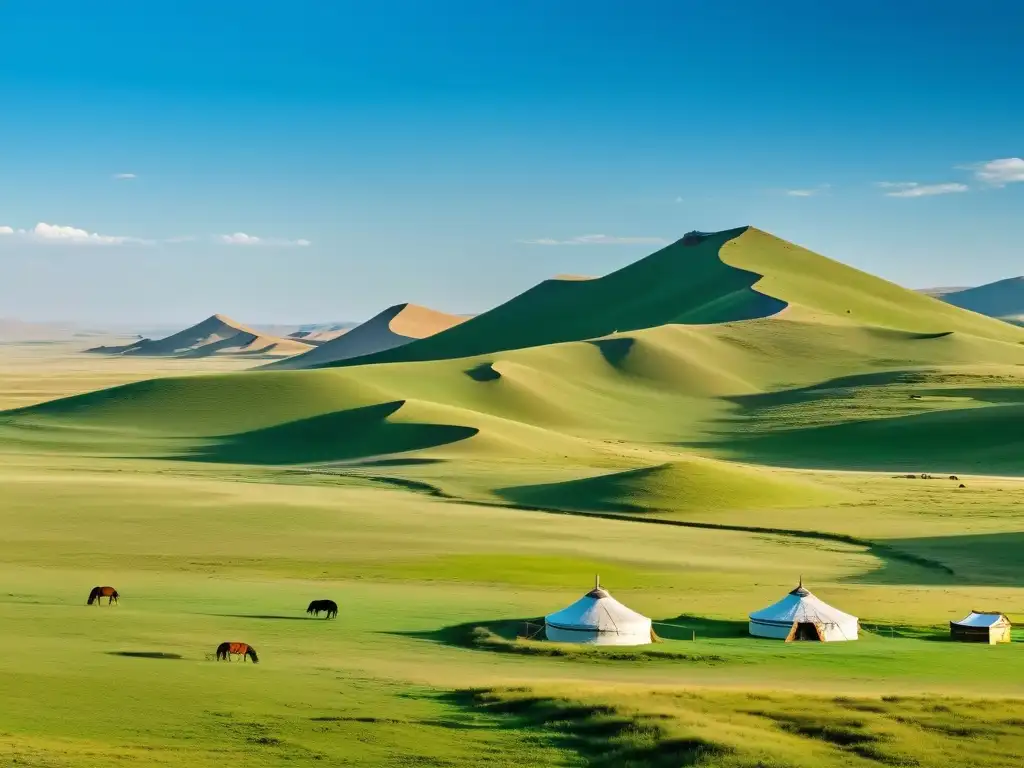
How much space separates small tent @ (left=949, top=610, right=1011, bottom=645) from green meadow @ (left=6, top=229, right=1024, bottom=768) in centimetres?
107

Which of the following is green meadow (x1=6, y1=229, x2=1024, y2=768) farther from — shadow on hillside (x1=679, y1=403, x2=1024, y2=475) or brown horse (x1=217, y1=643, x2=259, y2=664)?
brown horse (x1=217, y1=643, x2=259, y2=664)

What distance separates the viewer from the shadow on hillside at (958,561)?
185ft

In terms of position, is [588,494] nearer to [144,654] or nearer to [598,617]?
[598,617]

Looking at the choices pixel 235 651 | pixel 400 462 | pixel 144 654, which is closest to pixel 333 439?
pixel 400 462

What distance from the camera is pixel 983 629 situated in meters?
42.1

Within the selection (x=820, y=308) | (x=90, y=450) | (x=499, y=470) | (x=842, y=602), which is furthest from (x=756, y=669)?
(x=820, y=308)

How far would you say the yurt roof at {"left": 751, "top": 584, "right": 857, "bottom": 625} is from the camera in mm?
42906

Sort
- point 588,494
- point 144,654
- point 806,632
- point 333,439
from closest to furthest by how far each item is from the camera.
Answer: point 144,654 < point 806,632 < point 588,494 < point 333,439

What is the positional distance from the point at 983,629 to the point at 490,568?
19.6 metres

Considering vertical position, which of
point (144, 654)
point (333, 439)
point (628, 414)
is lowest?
point (144, 654)

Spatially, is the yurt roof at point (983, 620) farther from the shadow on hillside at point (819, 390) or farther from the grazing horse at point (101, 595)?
the shadow on hillside at point (819, 390)

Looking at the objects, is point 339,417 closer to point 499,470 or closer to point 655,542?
point 499,470

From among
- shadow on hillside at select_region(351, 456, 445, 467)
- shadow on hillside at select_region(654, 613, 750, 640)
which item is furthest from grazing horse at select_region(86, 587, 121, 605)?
shadow on hillside at select_region(351, 456, 445, 467)

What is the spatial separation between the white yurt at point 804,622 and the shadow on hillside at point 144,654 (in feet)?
53.7
